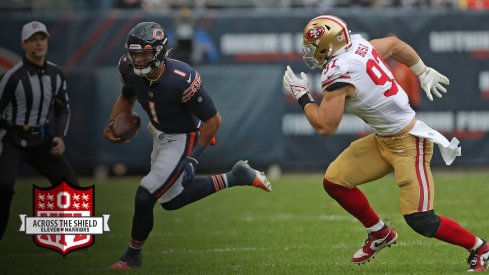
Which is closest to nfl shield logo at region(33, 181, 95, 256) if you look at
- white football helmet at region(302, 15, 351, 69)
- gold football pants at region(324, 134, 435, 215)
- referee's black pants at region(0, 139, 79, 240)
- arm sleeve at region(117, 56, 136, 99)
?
referee's black pants at region(0, 139, 79, 240)

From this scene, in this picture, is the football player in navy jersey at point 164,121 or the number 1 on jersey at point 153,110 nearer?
the football player in navy jersey at point 164,121

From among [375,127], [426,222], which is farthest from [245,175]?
[426,222]

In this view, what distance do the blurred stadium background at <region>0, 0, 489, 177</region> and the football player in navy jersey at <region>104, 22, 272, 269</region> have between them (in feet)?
21.6

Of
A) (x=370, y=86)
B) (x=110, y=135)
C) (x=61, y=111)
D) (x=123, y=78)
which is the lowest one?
(x=61, y=111)

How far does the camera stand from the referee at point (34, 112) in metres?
8.49

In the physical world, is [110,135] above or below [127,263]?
above

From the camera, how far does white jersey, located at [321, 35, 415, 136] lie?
655cm

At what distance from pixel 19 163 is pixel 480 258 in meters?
3.88

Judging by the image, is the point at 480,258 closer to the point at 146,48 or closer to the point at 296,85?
the point at 296,85

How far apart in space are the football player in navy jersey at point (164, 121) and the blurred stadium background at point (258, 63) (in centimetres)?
660

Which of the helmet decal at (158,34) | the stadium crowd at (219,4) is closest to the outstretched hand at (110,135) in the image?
the helmet decal at (158,34)

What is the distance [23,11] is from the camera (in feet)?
50.1

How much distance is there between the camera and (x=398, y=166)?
22.2 feet

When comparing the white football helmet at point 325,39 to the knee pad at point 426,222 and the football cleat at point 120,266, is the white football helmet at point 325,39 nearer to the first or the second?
the knee pad at point 426,222
